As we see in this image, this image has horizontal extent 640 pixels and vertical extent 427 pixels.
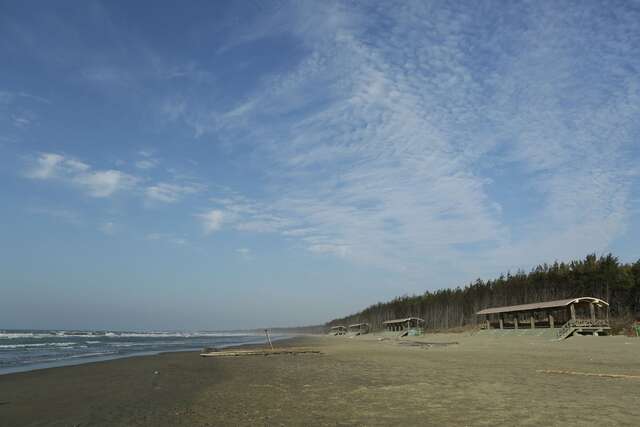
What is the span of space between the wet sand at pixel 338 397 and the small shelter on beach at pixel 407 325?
40.8 meters

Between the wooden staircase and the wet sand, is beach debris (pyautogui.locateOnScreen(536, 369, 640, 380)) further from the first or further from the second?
the wooden staircase

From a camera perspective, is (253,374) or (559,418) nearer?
(559,418)

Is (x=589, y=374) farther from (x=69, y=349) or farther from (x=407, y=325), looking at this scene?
(x=407, y=325)

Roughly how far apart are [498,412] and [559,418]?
40.2 inches

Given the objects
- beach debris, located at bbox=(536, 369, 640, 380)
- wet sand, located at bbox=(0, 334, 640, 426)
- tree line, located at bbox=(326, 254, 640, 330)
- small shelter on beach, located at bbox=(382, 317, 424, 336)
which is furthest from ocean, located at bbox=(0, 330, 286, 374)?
tree line, located at bbox=(326, 254, 640, 330)

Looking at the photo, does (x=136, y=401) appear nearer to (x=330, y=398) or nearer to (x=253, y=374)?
(x=330, y=398)

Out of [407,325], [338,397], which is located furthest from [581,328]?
[407,325]

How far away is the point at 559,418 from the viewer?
295 inches

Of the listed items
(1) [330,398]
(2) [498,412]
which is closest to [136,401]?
Answer: (1) [330,398]

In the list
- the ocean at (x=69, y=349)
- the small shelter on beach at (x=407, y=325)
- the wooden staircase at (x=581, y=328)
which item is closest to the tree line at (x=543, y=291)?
the small shelter on beach at (x=407, y=325)

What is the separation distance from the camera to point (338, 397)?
1020 cm

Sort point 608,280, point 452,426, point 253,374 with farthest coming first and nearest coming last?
point 608,280 < point 253,374 < point 452,426

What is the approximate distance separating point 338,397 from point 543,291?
46816 millimetres

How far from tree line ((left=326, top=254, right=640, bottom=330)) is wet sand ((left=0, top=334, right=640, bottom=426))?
30.4m
